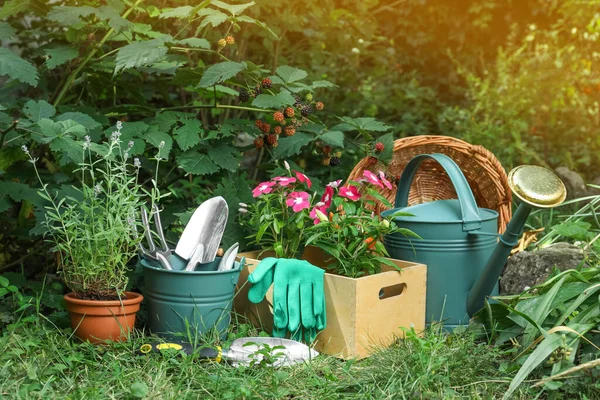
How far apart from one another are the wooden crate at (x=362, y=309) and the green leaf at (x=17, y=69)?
938 mm

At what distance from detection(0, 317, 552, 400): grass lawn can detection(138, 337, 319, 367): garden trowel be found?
0.09 feet

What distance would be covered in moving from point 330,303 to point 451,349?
412 millimetres

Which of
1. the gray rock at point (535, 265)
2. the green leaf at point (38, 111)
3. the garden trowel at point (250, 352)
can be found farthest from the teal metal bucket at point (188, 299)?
the gray rock at point (535, 265)

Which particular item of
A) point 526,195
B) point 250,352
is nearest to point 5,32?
point 250,352

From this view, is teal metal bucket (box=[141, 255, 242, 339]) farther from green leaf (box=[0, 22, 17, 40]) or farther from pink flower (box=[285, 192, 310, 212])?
green leaf (box=[0, 22, 17, 40])

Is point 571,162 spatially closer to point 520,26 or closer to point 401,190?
point 520,26

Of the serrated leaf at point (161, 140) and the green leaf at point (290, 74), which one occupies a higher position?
the green leaf at point (290, 74)

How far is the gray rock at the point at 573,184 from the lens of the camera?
4215 mm

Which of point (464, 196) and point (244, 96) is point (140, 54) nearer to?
point (244, 96)

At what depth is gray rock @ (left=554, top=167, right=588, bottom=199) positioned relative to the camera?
166 inches

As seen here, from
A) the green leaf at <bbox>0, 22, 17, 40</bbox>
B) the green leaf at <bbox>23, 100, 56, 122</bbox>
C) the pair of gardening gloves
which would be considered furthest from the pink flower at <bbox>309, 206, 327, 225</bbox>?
the green leaf at <bbox>0, 22, 17, 40</bbox>

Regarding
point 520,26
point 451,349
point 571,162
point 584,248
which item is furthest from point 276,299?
point 520,26

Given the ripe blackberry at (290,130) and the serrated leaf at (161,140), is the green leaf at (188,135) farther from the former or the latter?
the ripe blackberry at (290,130)

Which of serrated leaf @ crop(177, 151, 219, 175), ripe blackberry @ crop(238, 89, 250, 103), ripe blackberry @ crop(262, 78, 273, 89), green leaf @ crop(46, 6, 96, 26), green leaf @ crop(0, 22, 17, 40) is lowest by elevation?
serrated leaf @ crop(177, 151, 219, 175)
